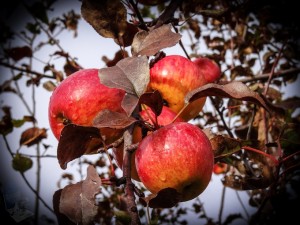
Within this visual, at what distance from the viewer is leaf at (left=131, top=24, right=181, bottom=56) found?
2.74ft

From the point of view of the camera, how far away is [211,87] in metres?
0.65

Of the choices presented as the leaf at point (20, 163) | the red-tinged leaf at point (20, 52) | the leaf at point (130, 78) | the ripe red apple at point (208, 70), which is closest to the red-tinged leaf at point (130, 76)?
the leaf at point (130, 78)

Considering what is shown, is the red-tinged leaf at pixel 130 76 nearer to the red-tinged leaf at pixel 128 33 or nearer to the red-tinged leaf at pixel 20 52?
the red-tinged leaf at pixel 128 33

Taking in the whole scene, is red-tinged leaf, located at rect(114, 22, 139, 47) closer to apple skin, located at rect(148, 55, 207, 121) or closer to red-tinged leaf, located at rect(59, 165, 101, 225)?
apple skin, located at rect(148, 55, 207, 121)

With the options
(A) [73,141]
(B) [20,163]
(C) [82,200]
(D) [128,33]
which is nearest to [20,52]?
(B) [20,163]

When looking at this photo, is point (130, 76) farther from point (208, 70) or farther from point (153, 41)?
point (208, 70)

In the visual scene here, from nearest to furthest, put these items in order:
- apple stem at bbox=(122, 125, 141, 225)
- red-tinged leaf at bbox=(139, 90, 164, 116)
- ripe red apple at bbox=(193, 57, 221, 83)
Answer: apple stem at bbox=(122, 125, 141, 225) < red-tinged leaf at bbox=(139, 90, 164, 116) < ripe red apple at bbox=(193, 57, 221, 83)

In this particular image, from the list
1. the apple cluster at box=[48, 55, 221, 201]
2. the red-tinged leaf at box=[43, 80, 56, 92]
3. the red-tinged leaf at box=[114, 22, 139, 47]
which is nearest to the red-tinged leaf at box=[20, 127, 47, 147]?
the red-tinged leaf at box=[43, 80, 56, 92]

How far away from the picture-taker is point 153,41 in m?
0.86

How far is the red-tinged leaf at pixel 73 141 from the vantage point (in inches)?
26.8

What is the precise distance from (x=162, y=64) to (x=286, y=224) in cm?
80

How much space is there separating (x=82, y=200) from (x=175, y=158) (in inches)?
10.8

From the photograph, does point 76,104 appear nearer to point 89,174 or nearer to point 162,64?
point 89,174

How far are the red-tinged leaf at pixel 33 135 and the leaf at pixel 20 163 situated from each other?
0.13 metres
